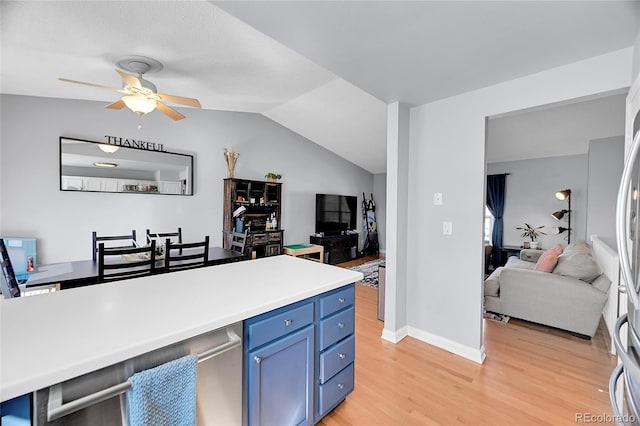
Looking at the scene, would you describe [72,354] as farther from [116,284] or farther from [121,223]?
[121,223]

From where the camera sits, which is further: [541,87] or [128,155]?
[128,155]

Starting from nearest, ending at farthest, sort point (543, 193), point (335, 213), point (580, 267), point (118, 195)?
point (580, 267)
point (118, 195)
point (543, 193)
point (335, 213)

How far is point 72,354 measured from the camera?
32.2 inches

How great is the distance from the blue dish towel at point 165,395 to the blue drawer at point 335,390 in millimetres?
825

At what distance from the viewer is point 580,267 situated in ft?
9.18

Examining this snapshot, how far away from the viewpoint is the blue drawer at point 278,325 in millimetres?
1240

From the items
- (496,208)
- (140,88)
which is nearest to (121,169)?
(140,88)

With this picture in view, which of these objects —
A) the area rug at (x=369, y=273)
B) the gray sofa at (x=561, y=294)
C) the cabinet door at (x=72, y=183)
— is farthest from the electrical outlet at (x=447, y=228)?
the cabinet door at (x=72, y=183)

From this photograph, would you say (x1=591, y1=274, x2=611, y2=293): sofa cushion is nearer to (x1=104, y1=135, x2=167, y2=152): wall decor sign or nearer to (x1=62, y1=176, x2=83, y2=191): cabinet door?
(x1=104, y1=135, x2=167, y2=152): wall decor sign

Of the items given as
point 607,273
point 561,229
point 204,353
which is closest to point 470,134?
point 607,273

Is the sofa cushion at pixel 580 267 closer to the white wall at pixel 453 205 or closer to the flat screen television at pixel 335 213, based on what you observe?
the white wall at pixel 453 205

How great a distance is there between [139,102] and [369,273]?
444cm

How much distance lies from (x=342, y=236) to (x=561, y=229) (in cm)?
423

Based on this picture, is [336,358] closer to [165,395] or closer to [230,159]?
[165,395]
